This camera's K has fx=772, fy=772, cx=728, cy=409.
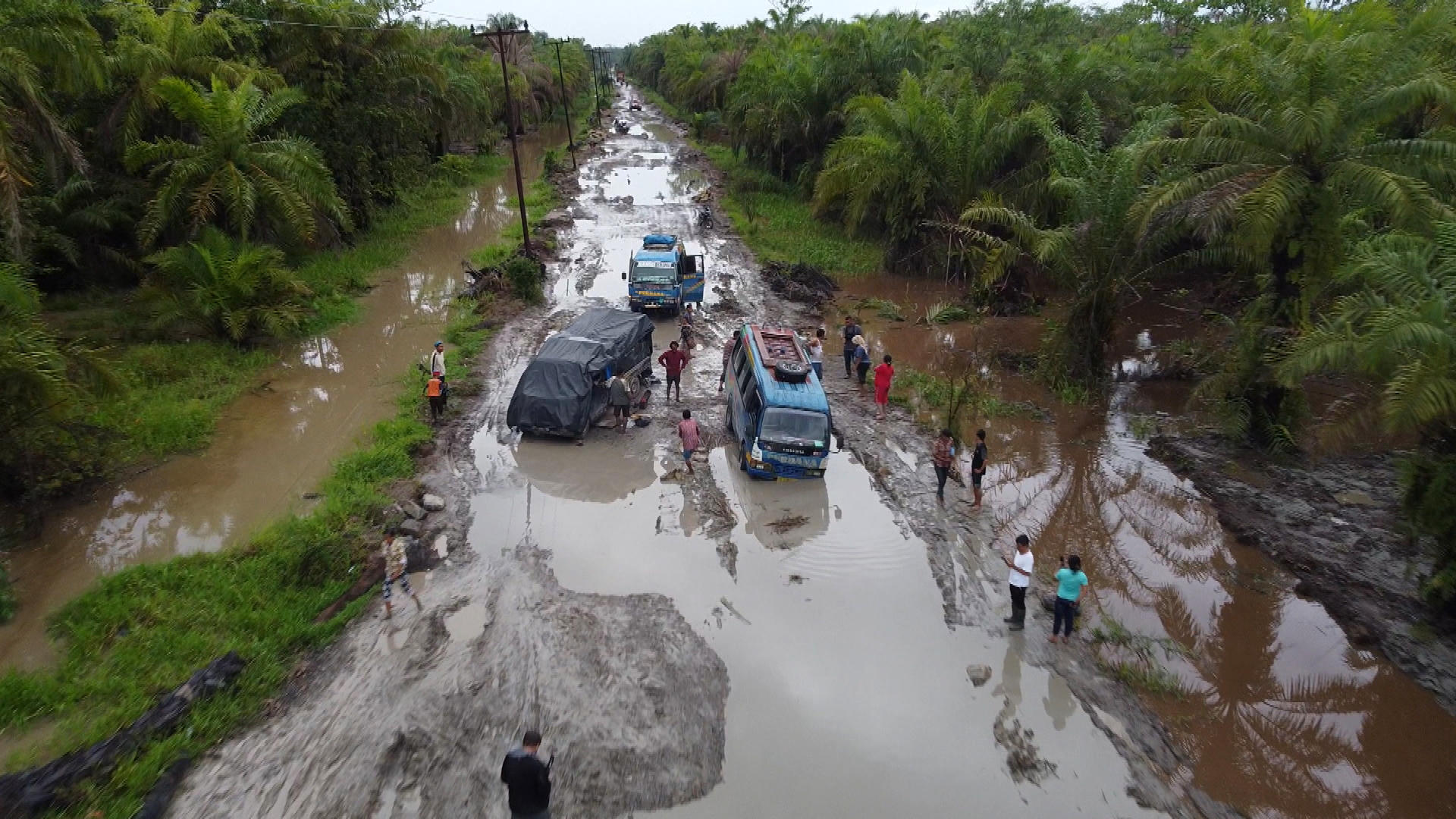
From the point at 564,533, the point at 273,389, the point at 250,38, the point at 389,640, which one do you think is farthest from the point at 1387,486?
the point at 250,38

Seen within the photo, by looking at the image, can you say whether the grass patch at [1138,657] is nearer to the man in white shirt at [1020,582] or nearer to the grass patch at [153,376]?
the man in white shirt at [1020,582]

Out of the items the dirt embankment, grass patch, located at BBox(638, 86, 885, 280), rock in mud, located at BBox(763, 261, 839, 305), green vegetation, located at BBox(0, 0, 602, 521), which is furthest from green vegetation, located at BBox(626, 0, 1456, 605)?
green vegetation, located at BBox(0, 0, 602, 521)

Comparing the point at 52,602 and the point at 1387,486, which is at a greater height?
the point at 1387,486

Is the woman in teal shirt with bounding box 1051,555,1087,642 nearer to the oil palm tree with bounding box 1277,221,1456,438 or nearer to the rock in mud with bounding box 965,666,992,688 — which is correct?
the rock in mud with bounding box 965,666,992,688

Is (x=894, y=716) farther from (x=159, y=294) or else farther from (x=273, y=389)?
(x=159, y=294)

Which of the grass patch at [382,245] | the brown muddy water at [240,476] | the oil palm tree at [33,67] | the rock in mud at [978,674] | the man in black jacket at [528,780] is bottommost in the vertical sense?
the brown muddy water at [240,476]

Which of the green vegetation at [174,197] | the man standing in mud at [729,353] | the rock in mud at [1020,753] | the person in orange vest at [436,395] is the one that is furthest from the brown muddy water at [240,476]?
the rock in mud at [1020,753]
